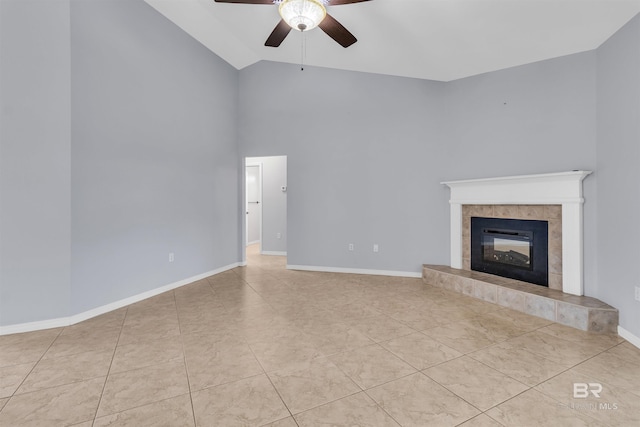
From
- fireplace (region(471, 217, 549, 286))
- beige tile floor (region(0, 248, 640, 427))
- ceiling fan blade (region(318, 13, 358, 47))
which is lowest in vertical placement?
beige tile floor (region(0, 248, 640, 427))

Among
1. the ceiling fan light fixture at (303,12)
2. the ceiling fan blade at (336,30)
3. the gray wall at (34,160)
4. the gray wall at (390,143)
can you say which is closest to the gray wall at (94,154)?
the gray wall at (34,160)

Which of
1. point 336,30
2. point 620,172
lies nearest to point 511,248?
point 620,172

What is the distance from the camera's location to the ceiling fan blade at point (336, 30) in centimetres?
251

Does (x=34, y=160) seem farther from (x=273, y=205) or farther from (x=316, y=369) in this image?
(x=273, y=205)

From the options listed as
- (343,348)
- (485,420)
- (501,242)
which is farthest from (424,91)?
(485,420)

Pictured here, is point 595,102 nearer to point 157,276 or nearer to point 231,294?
point 231,294

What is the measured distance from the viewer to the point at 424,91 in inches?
170

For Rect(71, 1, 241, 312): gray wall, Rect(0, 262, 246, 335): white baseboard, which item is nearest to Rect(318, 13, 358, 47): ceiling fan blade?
Rect(71, 1, 241, 312): gray wall

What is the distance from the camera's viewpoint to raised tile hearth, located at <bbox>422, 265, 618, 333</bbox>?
260 cm

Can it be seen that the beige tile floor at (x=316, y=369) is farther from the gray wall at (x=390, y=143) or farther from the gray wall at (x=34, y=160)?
the gray wall at (x=390, y=143)

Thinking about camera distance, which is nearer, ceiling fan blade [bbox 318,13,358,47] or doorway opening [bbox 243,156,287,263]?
ceiling fan blade [bbox 318,13,358,47]

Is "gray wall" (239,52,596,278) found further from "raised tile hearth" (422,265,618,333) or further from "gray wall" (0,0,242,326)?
"gray wall" (0,0,242,326)

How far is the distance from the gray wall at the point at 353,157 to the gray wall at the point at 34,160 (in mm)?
2792

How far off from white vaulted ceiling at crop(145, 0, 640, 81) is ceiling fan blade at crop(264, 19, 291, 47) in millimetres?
711
